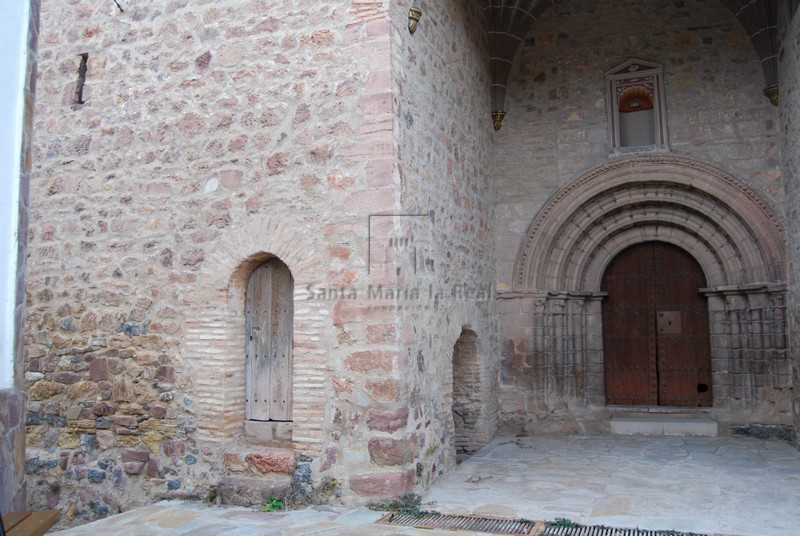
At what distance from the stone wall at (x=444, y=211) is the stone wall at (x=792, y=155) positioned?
3002mm

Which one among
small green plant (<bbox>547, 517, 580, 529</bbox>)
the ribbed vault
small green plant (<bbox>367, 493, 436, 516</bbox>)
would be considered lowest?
small green plant (<bbox>547, 517, 580, 529</bbox>)

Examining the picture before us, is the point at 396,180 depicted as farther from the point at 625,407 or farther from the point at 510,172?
the point at 625,407

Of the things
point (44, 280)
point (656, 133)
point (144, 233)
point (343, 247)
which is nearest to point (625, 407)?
point (656, 133)

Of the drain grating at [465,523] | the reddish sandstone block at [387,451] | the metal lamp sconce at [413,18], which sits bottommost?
the drain grating at [465,523]

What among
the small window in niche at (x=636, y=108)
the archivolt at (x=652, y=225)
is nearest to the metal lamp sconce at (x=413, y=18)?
the archivolt at (x=652, y=225)

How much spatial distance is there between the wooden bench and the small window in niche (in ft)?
22.1

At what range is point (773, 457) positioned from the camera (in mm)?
6270

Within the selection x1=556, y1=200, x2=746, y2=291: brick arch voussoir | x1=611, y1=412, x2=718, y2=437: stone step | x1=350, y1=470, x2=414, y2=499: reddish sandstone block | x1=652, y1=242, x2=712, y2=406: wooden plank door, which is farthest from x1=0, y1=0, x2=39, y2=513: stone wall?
x1=652, y1=242, x2=712, y2=406: wooden plank door

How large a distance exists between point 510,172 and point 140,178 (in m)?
4.20

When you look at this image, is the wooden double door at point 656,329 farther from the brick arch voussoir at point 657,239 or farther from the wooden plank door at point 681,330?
the brick arch voussoir at point 657,239

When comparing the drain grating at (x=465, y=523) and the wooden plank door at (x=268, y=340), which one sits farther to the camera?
the wooden plank door at (x=268, y=340)

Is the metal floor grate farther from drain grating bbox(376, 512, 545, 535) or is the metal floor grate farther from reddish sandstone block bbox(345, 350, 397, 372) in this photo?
reddish sandstone block bbox(345, 350, 397, 372)

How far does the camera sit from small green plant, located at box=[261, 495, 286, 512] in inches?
188

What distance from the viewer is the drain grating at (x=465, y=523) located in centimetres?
423
